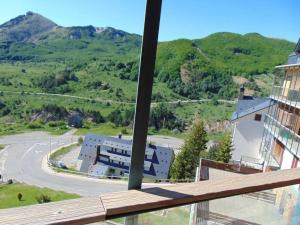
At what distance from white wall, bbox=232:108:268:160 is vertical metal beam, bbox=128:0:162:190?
20.8ft

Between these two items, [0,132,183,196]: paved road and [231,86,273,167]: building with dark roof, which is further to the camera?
[231,86,273,167]: building with dark roof

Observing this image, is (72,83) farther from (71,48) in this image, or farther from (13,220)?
(13,220)

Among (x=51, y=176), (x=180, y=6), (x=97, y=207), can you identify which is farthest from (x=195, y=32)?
(x=51, y=176)

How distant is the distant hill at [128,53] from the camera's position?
1.77 meters

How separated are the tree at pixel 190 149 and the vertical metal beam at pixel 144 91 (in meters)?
2.39

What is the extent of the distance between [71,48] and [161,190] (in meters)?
1.92

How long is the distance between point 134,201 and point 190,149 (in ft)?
9.60

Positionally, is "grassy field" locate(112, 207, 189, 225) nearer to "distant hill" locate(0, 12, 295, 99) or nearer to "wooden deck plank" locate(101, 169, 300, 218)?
"wooden deck plank" locate(101, 169, 300, 218)

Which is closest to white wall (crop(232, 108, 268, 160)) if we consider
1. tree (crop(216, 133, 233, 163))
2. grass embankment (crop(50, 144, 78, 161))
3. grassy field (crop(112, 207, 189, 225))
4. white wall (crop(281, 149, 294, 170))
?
white wall (crop(281, 149, 294, 170))

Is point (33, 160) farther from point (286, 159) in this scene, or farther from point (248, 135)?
point (248, 135)

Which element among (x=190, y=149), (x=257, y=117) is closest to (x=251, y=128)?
Result: (x=257, y=117)

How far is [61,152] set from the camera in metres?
2.76

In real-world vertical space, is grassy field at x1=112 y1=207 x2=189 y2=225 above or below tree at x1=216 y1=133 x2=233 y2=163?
above

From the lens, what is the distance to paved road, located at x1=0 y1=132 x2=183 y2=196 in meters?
2.30
